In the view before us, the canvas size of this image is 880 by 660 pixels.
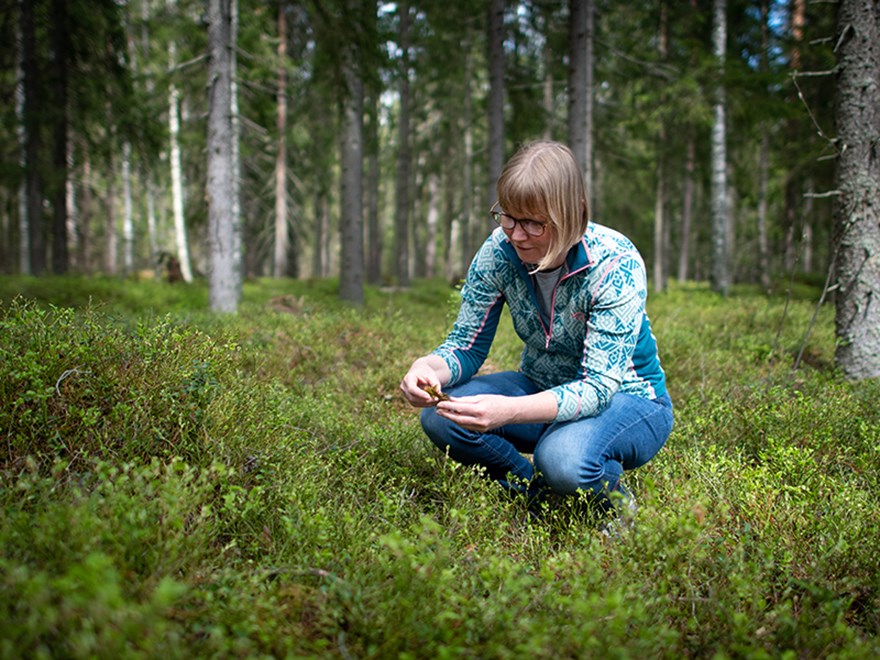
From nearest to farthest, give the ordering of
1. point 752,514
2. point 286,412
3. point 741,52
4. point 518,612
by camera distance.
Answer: point 518,612
point 752,514
point 286,412
point 741,52

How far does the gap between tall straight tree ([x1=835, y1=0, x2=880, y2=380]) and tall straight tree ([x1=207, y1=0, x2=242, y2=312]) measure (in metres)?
7.22

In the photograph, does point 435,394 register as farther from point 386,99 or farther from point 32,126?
point 386,99

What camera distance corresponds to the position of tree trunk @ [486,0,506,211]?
11344mm

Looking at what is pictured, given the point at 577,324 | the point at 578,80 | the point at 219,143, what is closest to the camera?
the point at 577,324

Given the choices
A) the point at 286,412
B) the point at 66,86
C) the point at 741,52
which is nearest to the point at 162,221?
the point at 66,86

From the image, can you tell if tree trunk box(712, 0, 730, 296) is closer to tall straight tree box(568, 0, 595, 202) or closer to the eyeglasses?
tall straight tree box(568, 0, 595, 202)

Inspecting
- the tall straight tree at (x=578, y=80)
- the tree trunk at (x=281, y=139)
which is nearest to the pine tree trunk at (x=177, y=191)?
the tree trunk at (x=281, y=139)

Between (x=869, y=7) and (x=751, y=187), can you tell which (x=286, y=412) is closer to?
(x=869, y=7)

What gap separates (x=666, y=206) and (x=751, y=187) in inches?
Answer: 205

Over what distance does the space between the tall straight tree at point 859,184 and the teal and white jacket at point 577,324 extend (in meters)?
3.05

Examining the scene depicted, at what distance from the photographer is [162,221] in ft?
101

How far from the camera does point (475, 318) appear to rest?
10.6 ft

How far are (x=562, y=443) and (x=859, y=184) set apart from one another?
13.9ft

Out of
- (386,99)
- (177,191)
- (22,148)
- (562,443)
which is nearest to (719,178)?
(562,443)
